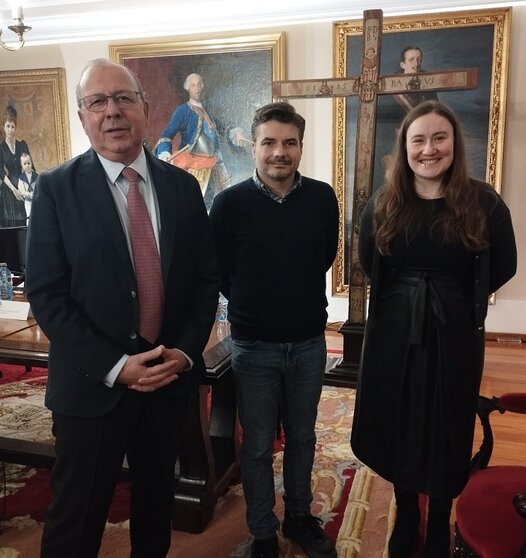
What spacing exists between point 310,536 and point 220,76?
4142 mm

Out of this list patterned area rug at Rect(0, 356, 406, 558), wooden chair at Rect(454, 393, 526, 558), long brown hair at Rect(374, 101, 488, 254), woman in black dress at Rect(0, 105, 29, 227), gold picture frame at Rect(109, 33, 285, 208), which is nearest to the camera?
wooden chair at Rect(454, 393, 526, 558)

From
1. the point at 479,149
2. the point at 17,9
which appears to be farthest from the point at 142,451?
the point at 479,149

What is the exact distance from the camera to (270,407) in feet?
6.14

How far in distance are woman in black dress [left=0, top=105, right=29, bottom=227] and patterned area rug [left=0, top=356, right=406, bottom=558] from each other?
3398mm

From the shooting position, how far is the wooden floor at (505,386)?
2.78 metres

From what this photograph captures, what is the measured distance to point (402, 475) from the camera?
5.73 ft

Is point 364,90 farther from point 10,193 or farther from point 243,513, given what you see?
point 10,193

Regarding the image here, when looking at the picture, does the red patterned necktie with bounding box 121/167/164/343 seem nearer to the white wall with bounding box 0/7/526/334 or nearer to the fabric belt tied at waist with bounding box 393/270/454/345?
the fabric belt tied at waist with bounding box 393/270/454/345

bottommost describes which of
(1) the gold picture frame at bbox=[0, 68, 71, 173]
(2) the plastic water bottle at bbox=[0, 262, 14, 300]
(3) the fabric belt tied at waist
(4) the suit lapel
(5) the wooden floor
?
(5) the wooden floor

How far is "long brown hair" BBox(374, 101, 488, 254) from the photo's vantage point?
159cm

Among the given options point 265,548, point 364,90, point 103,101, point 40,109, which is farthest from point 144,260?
point 40,109

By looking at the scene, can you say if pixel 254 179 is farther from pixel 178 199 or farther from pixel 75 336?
pixel 75 336

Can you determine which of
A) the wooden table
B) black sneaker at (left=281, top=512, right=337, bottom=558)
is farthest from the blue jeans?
the wooden table

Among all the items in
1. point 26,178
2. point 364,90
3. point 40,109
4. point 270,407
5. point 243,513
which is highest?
point 40,109
